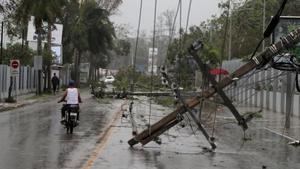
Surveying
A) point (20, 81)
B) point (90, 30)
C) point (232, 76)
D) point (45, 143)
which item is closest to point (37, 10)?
point (20, 81)

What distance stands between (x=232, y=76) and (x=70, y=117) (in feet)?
25.8

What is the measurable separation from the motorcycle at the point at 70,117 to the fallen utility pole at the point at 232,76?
4.40m

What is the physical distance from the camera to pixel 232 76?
1520 cm

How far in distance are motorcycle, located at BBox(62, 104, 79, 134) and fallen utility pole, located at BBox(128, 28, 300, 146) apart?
4.40 meters

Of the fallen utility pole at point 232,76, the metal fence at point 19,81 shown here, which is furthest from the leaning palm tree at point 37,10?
the fallen utility pole at point 232,76

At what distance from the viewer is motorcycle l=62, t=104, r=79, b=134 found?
21500 mm

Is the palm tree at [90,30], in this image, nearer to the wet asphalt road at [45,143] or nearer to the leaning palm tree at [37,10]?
the leaning palm tree at [37,10]

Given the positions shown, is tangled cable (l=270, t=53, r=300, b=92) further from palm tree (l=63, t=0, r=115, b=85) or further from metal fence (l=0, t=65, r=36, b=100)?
palm tree (l=63, t=0, r=115, b=85)

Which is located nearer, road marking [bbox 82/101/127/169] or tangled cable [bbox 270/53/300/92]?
tangled cable [bbox 270/53/300/92]

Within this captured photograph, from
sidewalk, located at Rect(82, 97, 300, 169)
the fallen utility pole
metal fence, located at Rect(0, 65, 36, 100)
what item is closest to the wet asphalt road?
sidewalk, located at Rect(82, 97, 300, 169)

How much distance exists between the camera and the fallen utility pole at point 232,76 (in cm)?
1415

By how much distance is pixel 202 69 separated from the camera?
1553 centimetres

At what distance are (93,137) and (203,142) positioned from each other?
3.39 m

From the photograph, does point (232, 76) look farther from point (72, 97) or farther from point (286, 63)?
Answer: point (72, 97)
